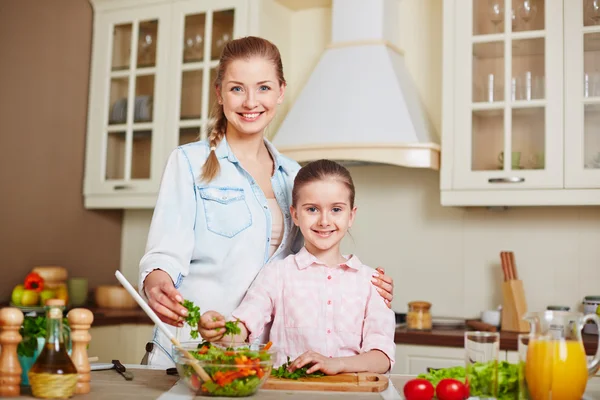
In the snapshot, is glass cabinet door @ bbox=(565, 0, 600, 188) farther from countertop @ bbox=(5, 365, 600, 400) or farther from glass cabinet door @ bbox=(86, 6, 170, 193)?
glass cabinet door @ bbox=(86, 6, 170, 193)

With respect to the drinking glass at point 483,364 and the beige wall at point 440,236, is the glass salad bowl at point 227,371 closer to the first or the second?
the drinking glass at point 483,364

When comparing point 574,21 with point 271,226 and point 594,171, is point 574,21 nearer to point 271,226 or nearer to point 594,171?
point 594,171

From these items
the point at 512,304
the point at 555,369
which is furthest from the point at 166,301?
the point at 512,304

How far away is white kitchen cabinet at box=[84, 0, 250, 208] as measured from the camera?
3730 millimetres

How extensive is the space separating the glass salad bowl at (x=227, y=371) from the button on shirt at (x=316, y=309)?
1.16 ft

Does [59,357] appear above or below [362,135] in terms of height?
below

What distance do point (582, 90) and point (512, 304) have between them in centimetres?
92

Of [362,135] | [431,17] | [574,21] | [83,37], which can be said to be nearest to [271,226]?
[362,135]

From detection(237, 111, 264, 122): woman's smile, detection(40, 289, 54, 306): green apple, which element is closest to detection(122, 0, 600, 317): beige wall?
detection(40, 289, 54, 306): green apple

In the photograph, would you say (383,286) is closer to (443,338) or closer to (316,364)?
(316,364)

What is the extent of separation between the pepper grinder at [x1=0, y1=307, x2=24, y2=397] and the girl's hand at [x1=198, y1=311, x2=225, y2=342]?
1.10ft

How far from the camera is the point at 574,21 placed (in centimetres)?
309

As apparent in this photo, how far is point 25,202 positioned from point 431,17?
2.17 metres

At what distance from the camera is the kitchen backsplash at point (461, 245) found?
3.31 m
